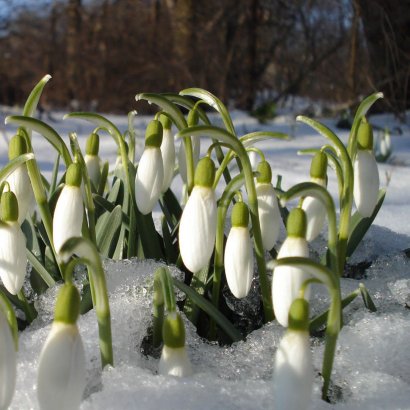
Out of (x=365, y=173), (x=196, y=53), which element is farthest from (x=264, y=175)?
(x=196, y=53)

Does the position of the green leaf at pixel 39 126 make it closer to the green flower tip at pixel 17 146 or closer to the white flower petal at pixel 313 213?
the green flower tip at pixel 17 146

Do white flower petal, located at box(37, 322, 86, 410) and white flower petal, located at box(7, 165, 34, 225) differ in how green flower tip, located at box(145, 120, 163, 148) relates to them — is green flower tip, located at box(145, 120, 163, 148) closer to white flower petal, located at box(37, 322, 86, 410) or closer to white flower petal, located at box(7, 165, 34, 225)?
white flower petal, located at box(7, 165, 34, 225)

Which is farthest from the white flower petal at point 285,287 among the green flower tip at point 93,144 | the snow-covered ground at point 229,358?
the green flower tip at point 93,144

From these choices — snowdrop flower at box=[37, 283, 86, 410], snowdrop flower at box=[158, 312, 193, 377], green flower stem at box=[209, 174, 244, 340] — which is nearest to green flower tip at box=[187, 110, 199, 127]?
green flower stem at box=[209, 174, 244, 340]

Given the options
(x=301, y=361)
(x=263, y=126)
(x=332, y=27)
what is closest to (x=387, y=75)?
(x=263, y=126)

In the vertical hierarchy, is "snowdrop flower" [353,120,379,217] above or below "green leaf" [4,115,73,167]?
below

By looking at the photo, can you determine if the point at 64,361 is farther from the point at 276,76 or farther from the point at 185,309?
the point at 276,76
